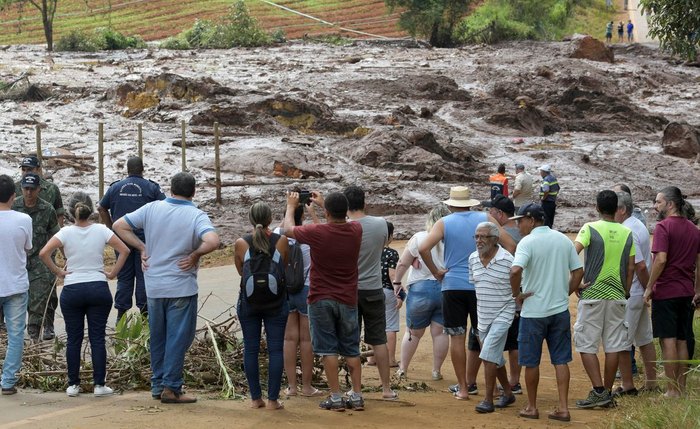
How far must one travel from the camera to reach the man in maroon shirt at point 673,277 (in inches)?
383

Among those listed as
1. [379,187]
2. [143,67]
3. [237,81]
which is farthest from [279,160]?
[143,67]

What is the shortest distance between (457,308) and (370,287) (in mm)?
807

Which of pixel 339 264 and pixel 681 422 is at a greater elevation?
pixel 339 264

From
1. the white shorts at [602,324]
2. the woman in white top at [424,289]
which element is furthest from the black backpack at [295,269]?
the white shorts at [602,324]

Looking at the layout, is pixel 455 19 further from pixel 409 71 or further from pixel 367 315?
pixel 367 315

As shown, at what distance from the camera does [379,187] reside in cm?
2733

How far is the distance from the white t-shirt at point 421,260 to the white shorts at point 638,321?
164cm

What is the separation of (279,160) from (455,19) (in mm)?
27654

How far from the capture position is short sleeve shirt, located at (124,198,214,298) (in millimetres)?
8922

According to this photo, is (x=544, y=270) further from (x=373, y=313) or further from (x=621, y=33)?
(x=621, y=33)

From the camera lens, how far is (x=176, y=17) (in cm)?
6544

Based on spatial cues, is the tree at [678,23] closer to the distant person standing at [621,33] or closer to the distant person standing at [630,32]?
the distant person standing at [630,32]

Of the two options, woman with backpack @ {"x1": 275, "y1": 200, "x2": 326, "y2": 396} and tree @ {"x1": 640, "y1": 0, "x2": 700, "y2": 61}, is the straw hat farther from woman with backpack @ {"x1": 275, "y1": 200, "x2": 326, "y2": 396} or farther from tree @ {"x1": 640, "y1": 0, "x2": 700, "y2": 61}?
tree @ {"x1": 640, "y1": 0, "x2": 700, "y2": 61}

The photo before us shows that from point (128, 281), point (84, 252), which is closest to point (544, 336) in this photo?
point (84, 252)
